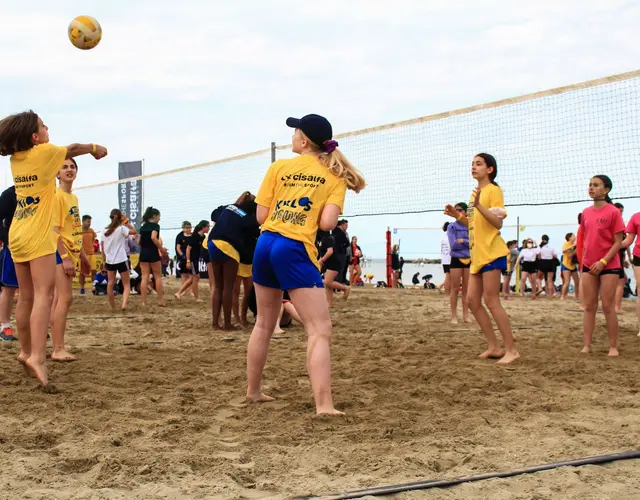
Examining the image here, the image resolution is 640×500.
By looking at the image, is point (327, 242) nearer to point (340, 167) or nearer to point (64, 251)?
point (64, 251)

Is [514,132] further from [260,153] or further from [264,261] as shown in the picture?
[264,261]

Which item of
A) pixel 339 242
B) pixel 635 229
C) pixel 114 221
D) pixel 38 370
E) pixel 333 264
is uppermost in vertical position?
pixel 114 221

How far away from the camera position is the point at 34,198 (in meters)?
4.26

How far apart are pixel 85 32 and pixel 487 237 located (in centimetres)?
389

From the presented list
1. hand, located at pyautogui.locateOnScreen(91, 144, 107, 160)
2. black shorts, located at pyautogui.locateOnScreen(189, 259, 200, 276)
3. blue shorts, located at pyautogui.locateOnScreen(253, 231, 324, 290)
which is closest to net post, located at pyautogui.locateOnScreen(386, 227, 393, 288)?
black shorts, located at pyautogui.locateOnScreen(189, 259, 200, 276)

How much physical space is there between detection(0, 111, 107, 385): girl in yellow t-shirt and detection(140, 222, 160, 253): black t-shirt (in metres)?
6.72

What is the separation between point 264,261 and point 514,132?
788cm

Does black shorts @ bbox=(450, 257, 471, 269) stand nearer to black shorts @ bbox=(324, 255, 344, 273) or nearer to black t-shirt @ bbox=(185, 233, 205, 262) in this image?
black shorts @ bbox=(324, 255, 344, 273)

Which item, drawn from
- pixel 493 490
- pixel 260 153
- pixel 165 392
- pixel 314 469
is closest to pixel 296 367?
pixel 165 392

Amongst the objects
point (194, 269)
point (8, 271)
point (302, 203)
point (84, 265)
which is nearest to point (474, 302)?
point (302, 203)

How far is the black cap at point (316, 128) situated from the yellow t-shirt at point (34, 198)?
153 centimetres

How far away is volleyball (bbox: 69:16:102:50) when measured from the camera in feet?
20.6

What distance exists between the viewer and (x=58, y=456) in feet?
9.27

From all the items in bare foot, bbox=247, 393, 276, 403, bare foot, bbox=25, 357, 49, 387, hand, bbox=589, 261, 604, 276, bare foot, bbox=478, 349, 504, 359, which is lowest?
bare foot, bbox=478, 349, 504, 359
